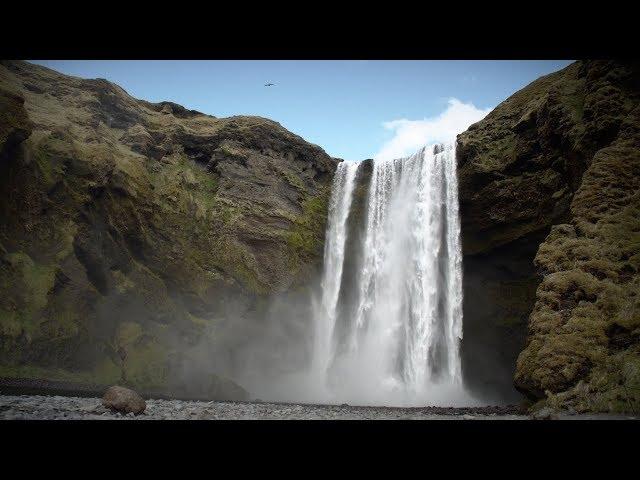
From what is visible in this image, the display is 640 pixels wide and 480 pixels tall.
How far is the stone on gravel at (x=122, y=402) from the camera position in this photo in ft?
40.1

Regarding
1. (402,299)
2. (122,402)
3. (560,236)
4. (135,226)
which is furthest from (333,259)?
(122,402)

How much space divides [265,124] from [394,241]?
18600 mm

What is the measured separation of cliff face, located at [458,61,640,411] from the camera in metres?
13.6

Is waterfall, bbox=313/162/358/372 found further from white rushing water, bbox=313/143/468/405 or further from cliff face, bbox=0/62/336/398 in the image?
cliff face, bbox=0/62/336/398

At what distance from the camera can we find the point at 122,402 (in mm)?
12359

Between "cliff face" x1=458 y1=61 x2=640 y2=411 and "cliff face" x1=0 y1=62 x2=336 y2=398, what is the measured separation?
1571 cm

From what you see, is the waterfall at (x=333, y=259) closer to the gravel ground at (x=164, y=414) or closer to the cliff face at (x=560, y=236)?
the cliff face at (x=560, y=236)

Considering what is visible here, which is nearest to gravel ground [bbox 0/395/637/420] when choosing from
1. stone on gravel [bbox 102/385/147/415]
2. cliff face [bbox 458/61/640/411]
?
stone on gravel [bbox 102/385/147/415]

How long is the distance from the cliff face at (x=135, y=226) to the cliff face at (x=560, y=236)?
15.7 meters

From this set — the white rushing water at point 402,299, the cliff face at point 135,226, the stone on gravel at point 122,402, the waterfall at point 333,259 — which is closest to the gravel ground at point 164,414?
the stone on gravel at point 122,402

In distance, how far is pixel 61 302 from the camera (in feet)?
88.7

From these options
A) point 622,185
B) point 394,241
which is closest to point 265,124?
point 394,241
